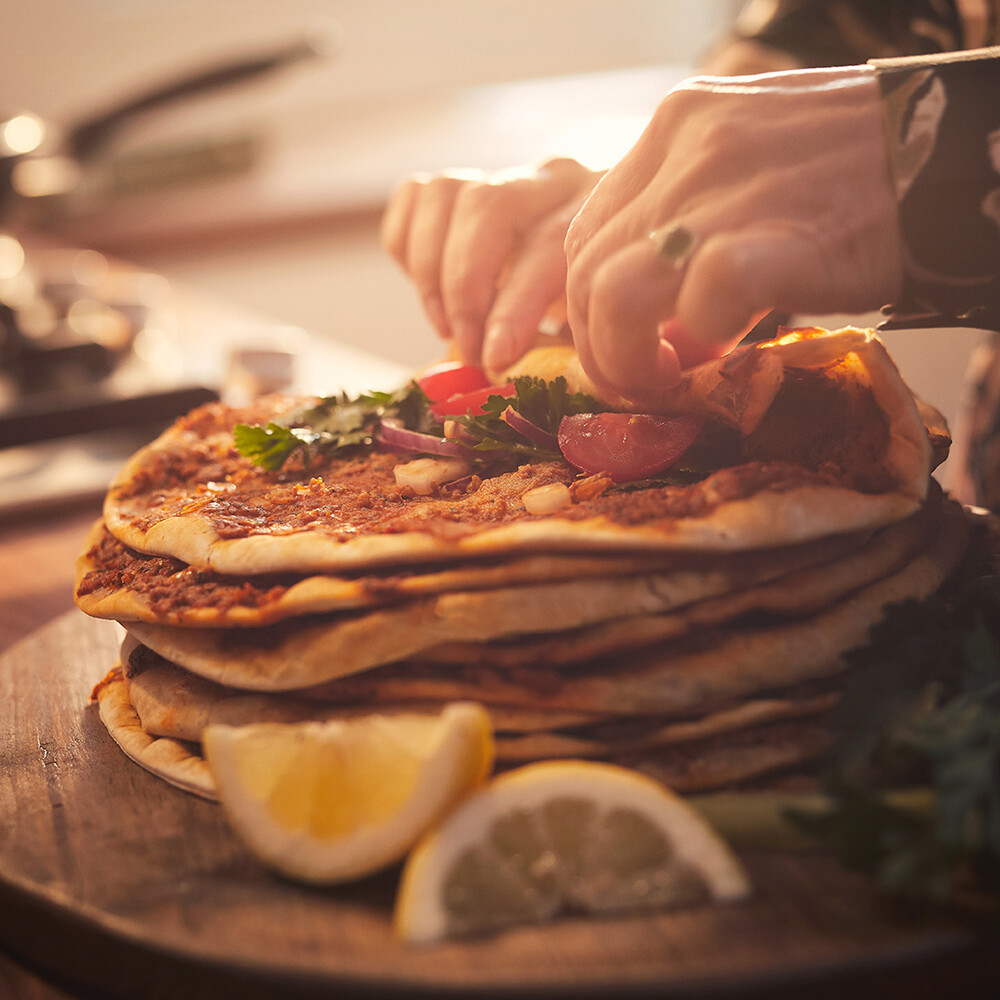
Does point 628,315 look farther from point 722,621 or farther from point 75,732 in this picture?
point 75,732

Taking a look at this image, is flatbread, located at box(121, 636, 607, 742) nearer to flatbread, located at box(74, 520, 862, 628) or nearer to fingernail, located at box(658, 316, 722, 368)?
flatbread, located at box(74, 520, 862, 628)

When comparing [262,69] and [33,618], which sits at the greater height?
[262,69]

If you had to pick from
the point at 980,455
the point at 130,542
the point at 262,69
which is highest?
the point at 262,69

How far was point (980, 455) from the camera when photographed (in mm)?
2023

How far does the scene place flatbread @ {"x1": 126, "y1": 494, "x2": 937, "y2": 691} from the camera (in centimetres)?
96

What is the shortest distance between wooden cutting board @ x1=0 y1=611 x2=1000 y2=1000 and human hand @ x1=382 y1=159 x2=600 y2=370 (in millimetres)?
849

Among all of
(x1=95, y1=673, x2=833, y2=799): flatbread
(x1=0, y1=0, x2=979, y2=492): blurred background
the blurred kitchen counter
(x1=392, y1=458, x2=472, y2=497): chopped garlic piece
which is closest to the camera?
(x1=95, y1=673, x2=833, y2=799): flatbread

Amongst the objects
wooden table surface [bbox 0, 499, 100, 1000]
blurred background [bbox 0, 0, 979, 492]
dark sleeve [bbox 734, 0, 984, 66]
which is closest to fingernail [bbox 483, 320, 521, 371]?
wooden table surface [bbox 0, 499, 100, 1000]

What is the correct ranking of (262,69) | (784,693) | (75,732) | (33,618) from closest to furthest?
(784,693)
(75,732)
(33,618)
(262,69)

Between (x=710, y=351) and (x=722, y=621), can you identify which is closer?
(x=722, y=621)

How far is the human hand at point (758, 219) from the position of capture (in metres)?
0.96

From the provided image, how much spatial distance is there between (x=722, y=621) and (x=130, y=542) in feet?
2.52

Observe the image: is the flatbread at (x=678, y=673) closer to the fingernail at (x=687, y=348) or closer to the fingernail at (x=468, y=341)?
the fingernail at (x=687, y=348)

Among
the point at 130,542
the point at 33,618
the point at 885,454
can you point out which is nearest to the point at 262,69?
the point at 33,618
